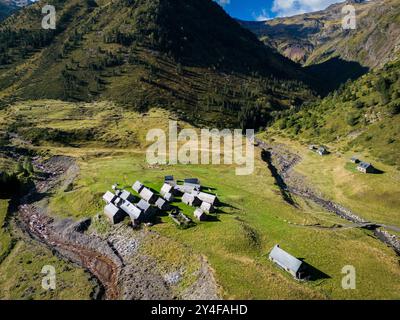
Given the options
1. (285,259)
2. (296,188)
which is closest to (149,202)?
(285,259)

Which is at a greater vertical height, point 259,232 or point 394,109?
point 394,109

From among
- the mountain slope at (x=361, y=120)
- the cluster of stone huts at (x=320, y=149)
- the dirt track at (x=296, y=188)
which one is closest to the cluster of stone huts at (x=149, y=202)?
the dirt track at (x=296, y=188)

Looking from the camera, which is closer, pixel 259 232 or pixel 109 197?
pixel 259 232

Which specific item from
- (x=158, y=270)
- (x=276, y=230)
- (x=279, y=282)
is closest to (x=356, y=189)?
(x=276, y=230)

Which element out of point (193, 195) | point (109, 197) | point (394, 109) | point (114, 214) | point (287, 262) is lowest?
point (114, 214)

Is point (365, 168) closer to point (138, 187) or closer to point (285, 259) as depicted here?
point (285, 259)

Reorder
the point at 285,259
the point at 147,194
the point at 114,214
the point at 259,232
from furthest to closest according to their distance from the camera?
the point at 147,194, the point at 114,214, the point at 259,232, the point at 285,259
